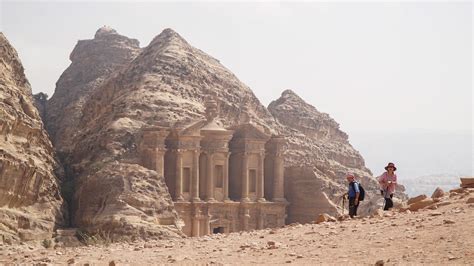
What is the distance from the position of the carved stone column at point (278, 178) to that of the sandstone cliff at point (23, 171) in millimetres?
20792

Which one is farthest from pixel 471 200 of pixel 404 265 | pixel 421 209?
pixel 404 265

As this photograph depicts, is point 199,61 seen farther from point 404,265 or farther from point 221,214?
point 404,265

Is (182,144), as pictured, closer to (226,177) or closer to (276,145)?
(226,177)

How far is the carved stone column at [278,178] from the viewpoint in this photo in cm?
6331

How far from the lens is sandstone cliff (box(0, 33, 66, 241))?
39.9m

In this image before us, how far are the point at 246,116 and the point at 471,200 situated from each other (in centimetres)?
5247

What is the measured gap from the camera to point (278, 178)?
63562 mm

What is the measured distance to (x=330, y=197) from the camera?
64.0m

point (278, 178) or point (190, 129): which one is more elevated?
point (190, 129)

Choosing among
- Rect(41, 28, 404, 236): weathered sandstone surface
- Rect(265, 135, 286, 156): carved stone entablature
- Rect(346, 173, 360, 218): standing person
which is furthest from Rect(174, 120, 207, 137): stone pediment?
Rect(346, 173, 360, 218): standing person

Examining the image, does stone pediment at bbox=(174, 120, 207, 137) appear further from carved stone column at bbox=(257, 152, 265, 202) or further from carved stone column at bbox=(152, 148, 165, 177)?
carved stone column at bbox=(257, 152, 265, 202)

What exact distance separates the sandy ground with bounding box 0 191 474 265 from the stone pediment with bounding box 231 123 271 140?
4112 cm

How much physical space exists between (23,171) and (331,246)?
1119 inches

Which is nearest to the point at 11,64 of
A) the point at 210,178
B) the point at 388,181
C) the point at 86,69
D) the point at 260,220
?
the point at 210,178
